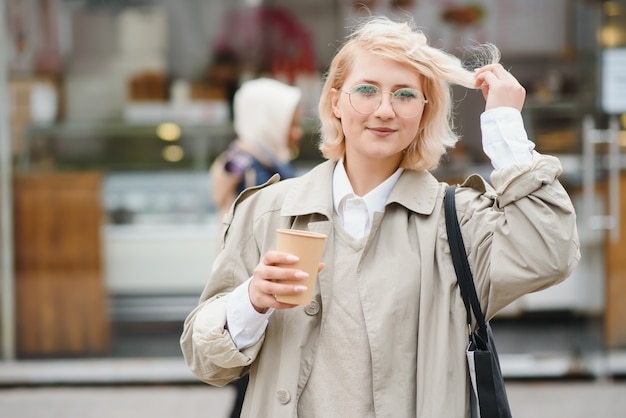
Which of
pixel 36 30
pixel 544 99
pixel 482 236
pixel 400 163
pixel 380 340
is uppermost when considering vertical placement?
pixel 36 30

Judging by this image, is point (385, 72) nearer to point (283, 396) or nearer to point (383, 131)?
point (383, 131)

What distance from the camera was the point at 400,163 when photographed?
2.30 m

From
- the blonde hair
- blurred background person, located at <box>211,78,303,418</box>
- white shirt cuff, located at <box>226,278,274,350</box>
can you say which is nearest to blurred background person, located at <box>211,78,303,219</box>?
blurred background person, located at <box>211,78,303,418</box>

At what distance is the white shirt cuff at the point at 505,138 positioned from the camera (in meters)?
2.09

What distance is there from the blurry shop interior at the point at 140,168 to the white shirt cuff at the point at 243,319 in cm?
423

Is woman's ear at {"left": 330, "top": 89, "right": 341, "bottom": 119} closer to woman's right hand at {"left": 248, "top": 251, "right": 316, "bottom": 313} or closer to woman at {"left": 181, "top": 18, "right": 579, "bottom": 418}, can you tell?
woman at {"left": 181, "top": 18, "right": 579, "bottom": 418}

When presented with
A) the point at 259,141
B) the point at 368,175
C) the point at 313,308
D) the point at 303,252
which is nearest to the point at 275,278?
the point at 303,252

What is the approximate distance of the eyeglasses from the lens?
215 cm

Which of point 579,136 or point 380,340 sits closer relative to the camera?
point 380,340

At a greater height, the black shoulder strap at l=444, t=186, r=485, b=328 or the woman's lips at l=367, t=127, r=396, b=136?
the woman's lips at l=367, t=127, r=396, b=136

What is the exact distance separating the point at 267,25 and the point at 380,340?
4672mm

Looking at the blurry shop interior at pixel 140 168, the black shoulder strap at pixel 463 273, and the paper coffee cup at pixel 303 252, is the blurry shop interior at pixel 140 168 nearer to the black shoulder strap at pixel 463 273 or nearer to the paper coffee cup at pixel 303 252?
the black shoulder strap at pixel 463 273

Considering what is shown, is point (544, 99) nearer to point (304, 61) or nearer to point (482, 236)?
point (304, 61)

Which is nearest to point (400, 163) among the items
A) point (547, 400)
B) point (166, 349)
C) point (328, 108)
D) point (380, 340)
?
point (328, 108)
